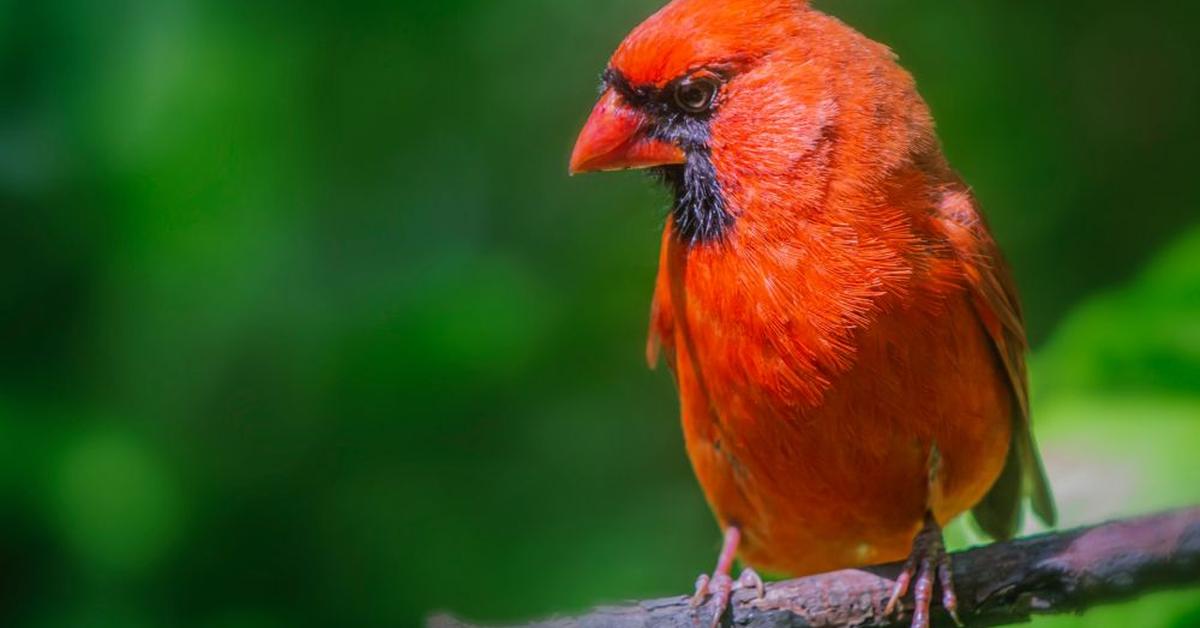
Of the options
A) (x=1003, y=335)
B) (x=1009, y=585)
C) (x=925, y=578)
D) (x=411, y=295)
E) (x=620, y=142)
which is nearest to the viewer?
(x=1009, y=585)

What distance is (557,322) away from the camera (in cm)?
476

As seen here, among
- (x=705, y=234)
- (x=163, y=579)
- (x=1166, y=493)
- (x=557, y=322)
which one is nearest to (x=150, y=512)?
(x=163, y=579)

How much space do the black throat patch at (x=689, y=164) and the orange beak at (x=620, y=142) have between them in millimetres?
20

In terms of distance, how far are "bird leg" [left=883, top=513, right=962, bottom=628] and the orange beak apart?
1.16 meters

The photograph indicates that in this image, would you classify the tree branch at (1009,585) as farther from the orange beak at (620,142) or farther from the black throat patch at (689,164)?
the orange beak at (620,142)

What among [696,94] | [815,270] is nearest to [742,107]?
[696,94]

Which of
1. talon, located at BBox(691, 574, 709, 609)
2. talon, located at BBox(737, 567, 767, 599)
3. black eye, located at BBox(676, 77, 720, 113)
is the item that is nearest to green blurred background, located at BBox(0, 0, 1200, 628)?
talon, located at BBox(737, 567, 767, 599)

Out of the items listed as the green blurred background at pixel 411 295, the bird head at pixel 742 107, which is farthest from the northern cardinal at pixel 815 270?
the green blurred background at pixel 411 295

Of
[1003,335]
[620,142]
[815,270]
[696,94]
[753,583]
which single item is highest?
[696,94]

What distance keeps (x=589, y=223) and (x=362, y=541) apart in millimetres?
1449

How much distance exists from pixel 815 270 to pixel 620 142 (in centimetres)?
63

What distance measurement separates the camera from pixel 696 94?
3459 mm

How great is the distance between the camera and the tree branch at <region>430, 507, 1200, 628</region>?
2.87m

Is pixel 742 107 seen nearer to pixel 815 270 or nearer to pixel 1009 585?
pixel 815 270
